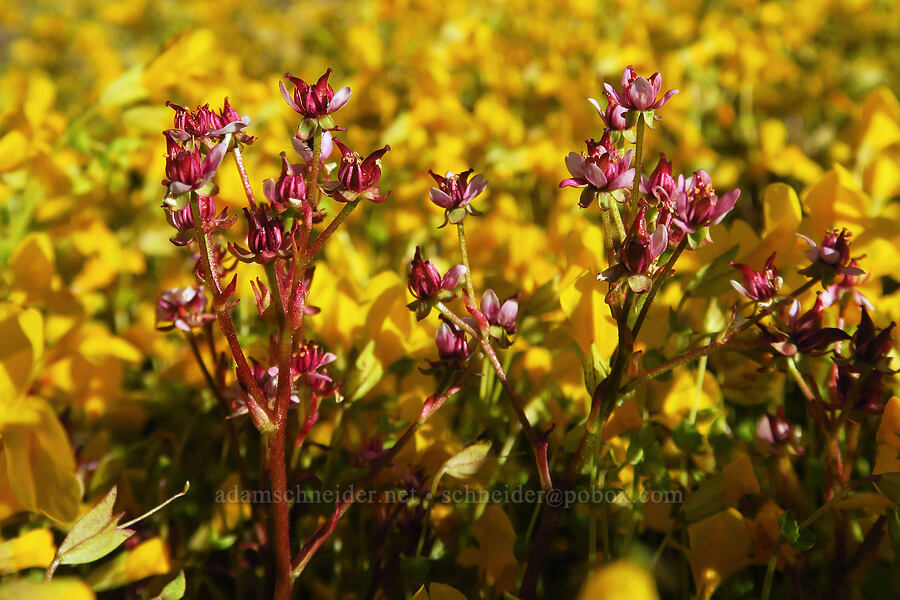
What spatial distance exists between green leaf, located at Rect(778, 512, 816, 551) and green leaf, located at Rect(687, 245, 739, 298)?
0.22 metres

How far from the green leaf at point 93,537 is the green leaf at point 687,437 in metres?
0.52

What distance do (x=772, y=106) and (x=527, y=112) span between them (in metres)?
0.75

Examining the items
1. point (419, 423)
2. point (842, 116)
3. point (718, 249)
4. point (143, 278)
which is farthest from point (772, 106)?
point (419, 423)

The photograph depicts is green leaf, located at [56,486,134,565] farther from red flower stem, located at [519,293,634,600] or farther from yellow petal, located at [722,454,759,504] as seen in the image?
yellow petal, located at [722,454,759,504]

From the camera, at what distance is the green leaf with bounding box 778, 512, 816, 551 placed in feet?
2.06

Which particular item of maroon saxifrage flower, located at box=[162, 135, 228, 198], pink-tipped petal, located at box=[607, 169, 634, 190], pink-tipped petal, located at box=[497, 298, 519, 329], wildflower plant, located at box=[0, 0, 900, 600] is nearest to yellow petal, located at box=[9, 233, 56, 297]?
wildflower plant, located at box=[0, 0, 900, 600]

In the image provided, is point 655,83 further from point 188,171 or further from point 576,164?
point 188,171

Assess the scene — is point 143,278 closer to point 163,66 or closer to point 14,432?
point 163,66

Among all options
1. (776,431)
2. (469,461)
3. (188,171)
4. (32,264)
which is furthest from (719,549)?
(32,264)

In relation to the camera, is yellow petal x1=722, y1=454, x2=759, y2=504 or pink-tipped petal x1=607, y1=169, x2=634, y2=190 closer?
pink-tipped petal x1=607, y1=169, x2=634, y2=190

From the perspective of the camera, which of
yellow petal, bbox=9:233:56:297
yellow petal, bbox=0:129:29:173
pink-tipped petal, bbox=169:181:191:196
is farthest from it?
yellow petal, bbox=0:129:29:173

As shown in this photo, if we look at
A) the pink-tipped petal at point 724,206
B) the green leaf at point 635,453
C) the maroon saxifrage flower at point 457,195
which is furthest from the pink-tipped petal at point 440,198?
the green leaf at point 635,453

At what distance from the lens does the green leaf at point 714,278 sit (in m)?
0.75

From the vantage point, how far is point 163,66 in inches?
48.2
